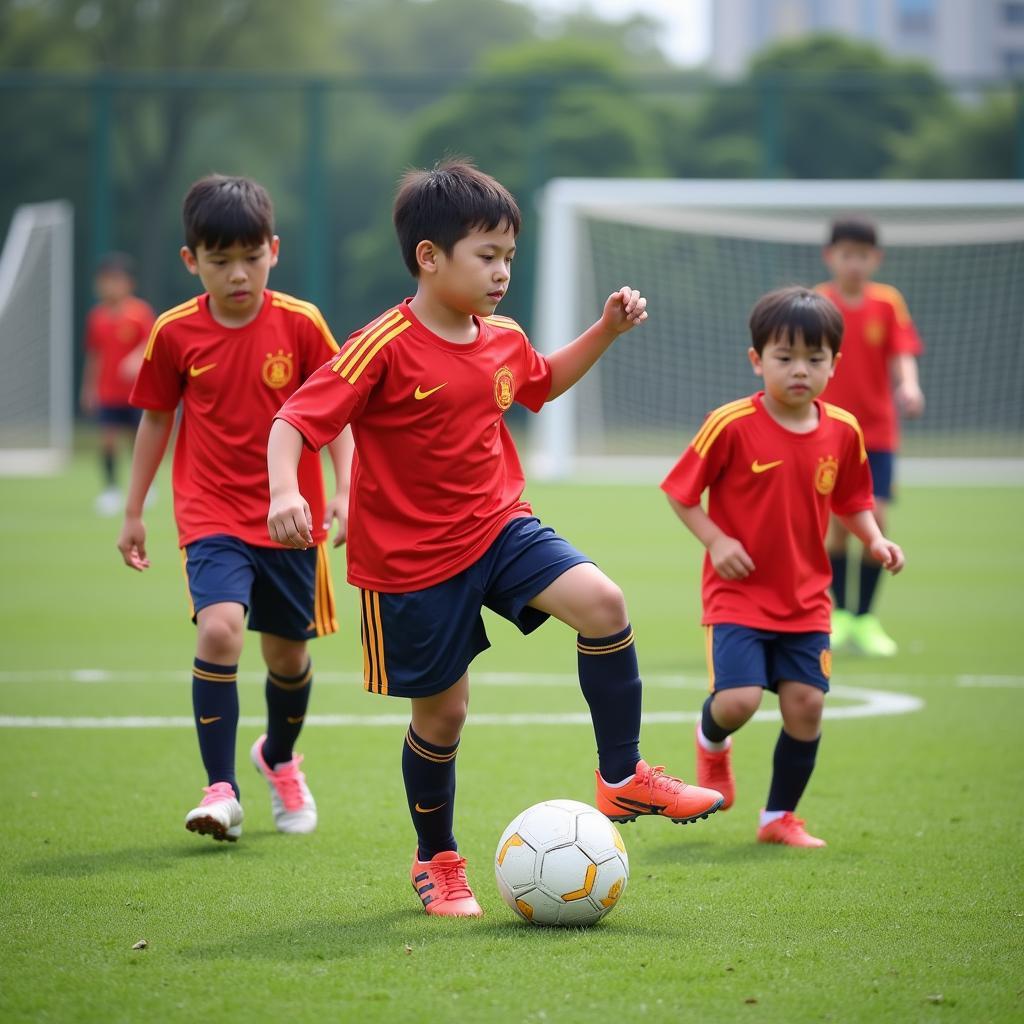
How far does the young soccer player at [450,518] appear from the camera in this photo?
380 centimetres

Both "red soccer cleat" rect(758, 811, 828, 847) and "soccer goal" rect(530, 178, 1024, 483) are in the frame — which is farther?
"soccer goal" rect(530, 178, 1024, 483)

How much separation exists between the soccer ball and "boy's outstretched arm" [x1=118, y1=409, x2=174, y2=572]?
1.66 metres

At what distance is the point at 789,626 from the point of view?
468cm

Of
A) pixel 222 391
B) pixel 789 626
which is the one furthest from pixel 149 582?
pixel 789 626

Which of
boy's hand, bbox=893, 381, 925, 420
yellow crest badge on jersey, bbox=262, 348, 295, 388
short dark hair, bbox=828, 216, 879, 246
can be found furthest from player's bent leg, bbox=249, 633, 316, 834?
boy's hand, bbox=893, 381, 925, 420

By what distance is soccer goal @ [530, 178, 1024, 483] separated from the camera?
63.5ft

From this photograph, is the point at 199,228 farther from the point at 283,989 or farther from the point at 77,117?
the point at 77,117

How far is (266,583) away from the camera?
4805 mm

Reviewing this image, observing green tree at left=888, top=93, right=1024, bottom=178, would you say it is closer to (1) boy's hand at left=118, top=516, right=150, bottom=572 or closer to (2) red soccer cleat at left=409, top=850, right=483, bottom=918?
(1) boy's hand at left=118, top=516, right=150, bottom=572

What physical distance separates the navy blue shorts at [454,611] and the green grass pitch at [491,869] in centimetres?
60

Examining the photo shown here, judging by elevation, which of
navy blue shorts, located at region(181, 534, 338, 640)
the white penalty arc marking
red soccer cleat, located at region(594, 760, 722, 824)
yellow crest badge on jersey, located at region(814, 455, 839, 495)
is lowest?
the white penalty arc marking

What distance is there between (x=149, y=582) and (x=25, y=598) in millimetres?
1107

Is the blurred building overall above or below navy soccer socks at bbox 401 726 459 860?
above

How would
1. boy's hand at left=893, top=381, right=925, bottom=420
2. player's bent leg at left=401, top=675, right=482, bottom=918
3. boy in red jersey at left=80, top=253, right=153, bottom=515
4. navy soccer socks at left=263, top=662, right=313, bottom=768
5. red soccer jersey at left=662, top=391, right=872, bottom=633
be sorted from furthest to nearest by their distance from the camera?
boy in red jersey at left=80, top=253, right=153, bottom=515 → boy's hand at left=893, top=381, right=925, bottom=420 → navy soccer socks at left=263, top=662, right=313, bottom=768 → red soccer jersey at left=662, top=391, right=872, bottom=633 → player's bent leg at left=401, top=675, right=482, bottom=918
